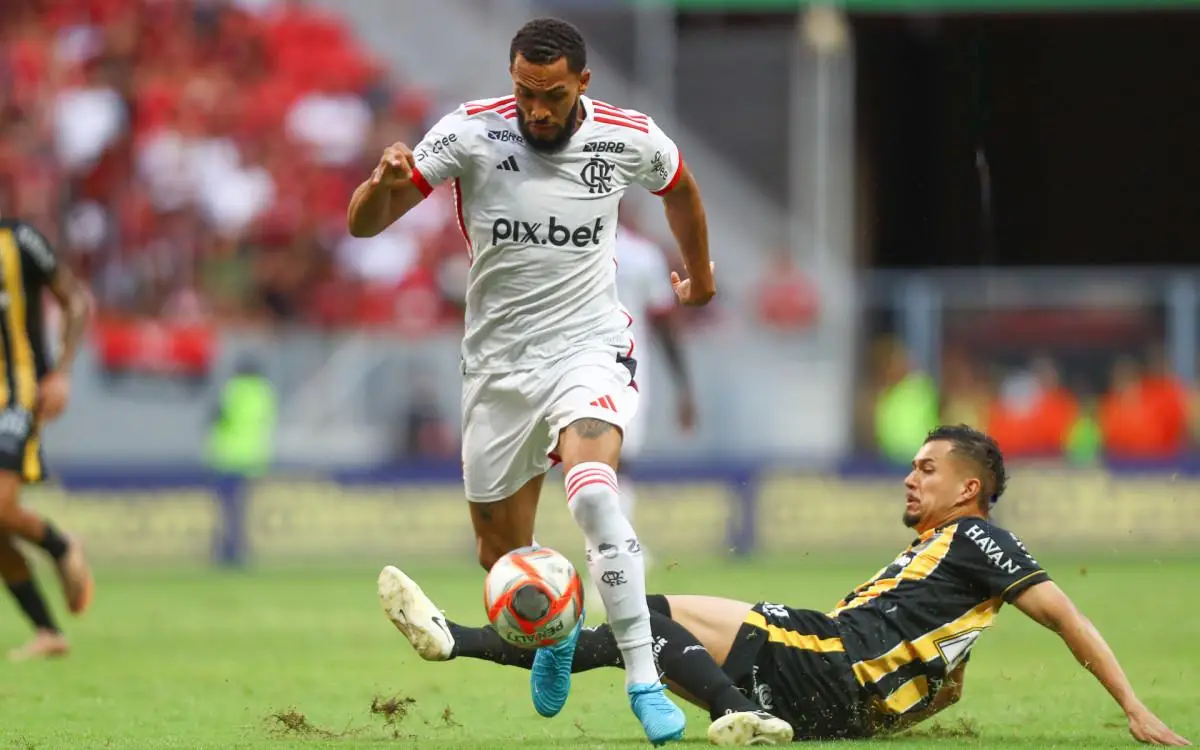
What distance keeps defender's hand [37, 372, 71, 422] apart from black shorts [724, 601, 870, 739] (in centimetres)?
505

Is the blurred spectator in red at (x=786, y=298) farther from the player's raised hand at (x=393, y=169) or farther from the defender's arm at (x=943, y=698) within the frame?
the player's raised hand at (x=393, y=169)

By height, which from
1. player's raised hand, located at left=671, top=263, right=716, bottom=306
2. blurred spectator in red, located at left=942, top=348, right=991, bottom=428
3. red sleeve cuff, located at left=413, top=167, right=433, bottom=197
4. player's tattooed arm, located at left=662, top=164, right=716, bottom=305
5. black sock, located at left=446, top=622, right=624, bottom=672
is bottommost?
blurred spectator in red, located at left=942, top=348, right=991, bottom=428

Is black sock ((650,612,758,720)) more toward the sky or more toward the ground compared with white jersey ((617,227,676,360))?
more toward the ground

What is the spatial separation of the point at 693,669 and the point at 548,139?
1991 mm

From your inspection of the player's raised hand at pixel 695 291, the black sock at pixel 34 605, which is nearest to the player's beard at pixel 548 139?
the player's raised hand at pixel 695 291

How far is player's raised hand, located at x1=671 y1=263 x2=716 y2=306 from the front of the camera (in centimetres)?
765

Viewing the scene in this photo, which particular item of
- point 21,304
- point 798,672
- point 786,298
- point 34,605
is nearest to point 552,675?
point 798,672

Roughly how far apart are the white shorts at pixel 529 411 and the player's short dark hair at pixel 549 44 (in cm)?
108

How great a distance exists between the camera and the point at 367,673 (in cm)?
996

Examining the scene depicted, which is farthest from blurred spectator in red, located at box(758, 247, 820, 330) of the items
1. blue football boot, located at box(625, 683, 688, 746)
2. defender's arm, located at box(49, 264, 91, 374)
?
blue football boot, located at box(625, 683, 688, 746)

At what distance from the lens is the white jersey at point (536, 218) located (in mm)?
7059

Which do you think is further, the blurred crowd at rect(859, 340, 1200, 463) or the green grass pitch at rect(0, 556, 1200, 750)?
the blurred crowd at rect(859, 340, 1200, 463)

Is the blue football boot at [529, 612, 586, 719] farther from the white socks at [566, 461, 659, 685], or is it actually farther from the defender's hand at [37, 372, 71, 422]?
the defender's hand at [37, 372, 71, 422]

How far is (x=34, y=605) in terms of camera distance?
10836mm
